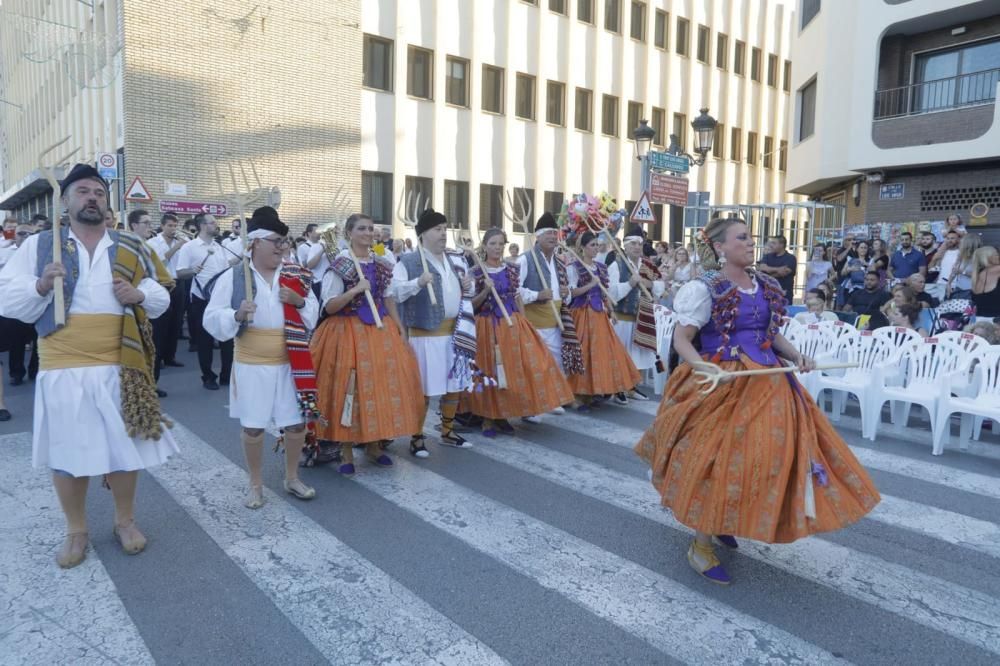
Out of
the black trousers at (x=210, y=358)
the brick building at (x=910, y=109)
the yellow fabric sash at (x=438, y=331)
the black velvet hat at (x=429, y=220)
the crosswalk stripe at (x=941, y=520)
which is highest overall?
the brick building at (x=910, y=109)

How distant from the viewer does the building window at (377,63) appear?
20.3 m

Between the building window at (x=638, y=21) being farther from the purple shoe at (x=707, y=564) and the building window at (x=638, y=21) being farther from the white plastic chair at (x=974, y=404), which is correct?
the purple shoe at (x=707, y=564)

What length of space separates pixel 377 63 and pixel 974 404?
1770 cm

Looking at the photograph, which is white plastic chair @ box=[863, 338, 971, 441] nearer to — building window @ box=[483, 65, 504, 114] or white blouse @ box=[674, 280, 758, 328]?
white blouse @ box=[674, 280, 758, 328]

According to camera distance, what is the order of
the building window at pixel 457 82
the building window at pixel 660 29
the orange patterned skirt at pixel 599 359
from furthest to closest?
the building window at pixel 660 29
the building window at pixel 457 82
the orange patterned skirt at pixel 599 359

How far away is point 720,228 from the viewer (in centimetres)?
417

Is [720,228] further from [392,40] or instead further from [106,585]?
[392,40]

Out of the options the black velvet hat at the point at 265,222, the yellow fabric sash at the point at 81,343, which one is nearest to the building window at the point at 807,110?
the black velvet hat at the point at 265,222

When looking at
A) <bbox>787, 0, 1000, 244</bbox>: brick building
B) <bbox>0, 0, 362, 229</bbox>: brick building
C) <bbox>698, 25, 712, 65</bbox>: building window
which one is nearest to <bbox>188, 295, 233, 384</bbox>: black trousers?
<bbox>0, 0, 362, 229</bbox>: brick building

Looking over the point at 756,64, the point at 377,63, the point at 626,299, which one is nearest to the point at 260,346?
the point at 626,299

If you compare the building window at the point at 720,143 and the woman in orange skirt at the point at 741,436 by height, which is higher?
the building window at the point at 720,143

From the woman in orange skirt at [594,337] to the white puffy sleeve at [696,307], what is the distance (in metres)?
3.60

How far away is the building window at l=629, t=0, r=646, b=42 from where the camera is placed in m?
25.9

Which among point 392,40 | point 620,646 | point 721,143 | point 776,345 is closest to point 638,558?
point 620,646
